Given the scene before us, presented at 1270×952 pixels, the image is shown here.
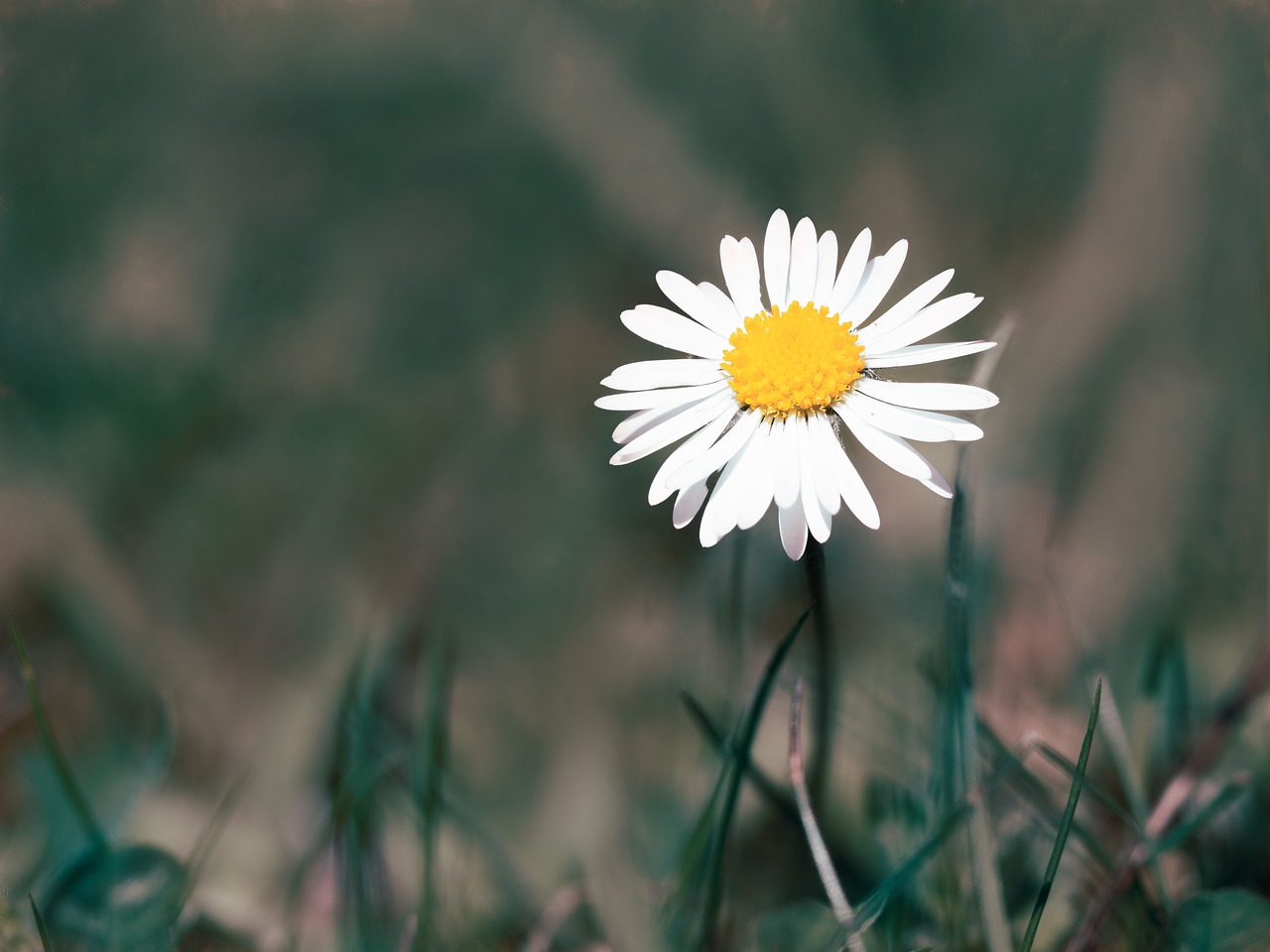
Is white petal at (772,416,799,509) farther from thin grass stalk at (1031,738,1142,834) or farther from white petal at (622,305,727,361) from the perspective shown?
thin grass stalk at (1031,738,1142,834)

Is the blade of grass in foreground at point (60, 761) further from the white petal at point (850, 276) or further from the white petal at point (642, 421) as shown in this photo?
the white petal at point (850, 276)

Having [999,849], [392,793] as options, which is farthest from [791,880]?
[392,793]

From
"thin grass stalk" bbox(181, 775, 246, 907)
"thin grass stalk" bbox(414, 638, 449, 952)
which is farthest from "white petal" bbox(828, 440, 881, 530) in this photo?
"thin grass stalk" bbox(181, 775, 246, 907)

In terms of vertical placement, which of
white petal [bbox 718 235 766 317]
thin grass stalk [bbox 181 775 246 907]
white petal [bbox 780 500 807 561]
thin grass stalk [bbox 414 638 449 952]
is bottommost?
thin grass stalk [bbox 181 775 246 907]

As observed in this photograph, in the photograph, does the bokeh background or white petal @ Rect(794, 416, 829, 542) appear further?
the bokeh background

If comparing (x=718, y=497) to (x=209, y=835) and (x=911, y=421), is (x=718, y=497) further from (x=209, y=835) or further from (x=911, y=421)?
(x=209, y=835)

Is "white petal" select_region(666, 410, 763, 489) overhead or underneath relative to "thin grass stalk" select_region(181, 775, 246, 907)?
overhead

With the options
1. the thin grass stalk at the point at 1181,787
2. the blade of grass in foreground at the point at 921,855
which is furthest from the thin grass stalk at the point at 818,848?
the thin grass stalk at the point at 1181,787

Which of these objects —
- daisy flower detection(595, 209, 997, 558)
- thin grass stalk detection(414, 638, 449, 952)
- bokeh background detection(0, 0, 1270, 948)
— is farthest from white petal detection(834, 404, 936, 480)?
thin grass stalk detection(414, 638, 449, 952)
